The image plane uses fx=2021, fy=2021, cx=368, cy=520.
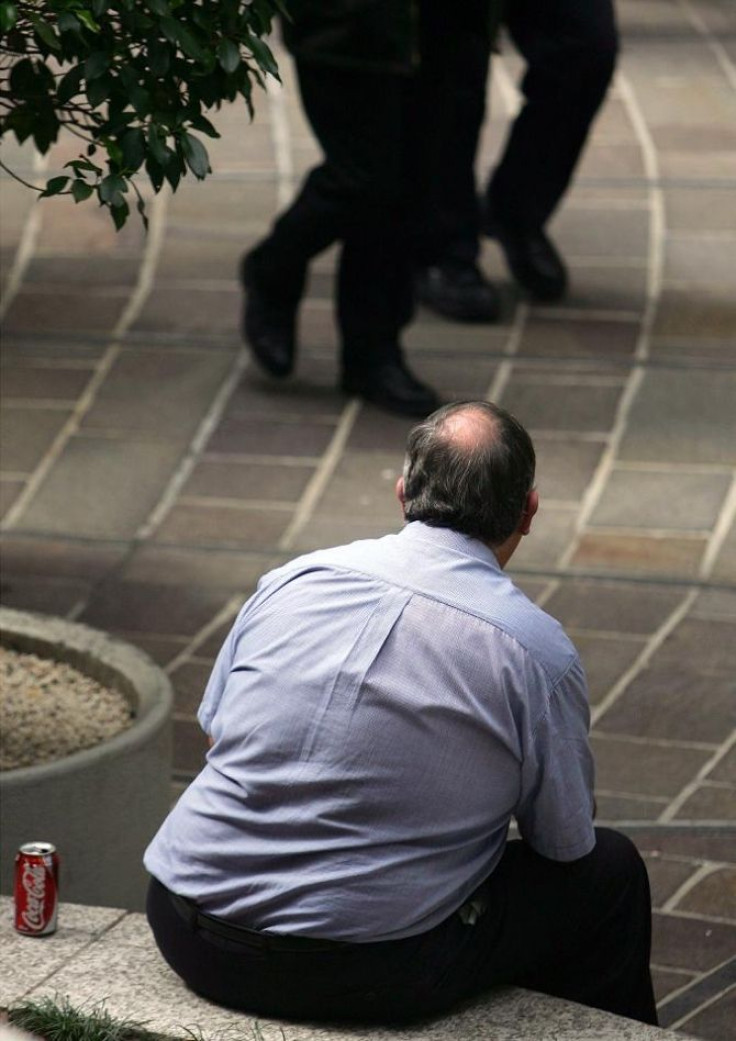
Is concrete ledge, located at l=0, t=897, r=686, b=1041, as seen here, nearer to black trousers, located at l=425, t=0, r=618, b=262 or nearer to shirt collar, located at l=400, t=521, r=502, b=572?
shirt collar, located at l=400, t=521, r=502, b=572

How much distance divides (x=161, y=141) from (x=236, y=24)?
240 millimetres

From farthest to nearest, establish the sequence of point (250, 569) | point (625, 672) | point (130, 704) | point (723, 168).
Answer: point (723, 168)
point (250, 569)
point (625, 672)
point (130, 704)

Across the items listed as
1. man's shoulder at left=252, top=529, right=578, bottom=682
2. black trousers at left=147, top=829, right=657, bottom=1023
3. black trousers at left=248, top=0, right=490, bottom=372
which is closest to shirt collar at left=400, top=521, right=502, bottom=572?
man's shoulder at left=252, top=529, right=578, bottom=682

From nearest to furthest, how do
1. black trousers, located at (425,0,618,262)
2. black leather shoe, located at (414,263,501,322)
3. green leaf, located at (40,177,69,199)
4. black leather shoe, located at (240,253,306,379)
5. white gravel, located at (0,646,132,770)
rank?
green leaf, located at (40,177,69,199), white gravel, located at (0,646,132,770), black leather shoe, located at (240,253,306,379), black trousers, located at (425,0,618,262), black leather shoe, located at (414,263,501,322)

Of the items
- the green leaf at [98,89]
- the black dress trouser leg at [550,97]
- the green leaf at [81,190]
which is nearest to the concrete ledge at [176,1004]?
the green leaf at [81,190]

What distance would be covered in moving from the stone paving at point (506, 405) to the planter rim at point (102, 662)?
0.50 metres

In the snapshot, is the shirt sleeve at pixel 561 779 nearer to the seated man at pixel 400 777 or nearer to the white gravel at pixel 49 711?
the seated man at pixel 400 777

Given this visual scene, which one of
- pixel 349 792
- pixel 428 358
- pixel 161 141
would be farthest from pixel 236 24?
pixel 428 358

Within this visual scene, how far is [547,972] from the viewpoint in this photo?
3289 millimetres

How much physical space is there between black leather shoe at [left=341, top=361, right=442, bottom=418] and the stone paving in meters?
0.07

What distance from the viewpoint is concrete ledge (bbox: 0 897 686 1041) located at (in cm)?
306

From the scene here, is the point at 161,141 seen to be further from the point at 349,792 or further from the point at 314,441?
the point at 314,441

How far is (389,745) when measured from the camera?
2988 millimetres

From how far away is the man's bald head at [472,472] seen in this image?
3080mm
